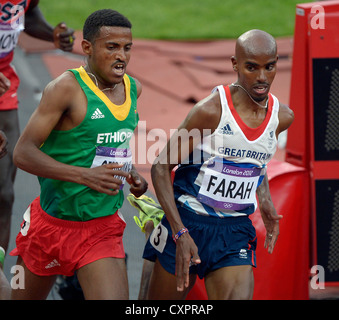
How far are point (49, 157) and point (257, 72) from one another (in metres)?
1.23

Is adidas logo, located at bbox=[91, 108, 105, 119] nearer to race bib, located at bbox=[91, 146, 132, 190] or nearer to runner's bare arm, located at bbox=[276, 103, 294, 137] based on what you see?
race bib, located at bbox=[91, 146, 132, 190]

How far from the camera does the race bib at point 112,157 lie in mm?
4145

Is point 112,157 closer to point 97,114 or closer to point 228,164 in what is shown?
point 97,114

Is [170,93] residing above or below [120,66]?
above

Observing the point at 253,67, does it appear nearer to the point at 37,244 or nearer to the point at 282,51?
the point at 37,244

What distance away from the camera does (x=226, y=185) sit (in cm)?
433

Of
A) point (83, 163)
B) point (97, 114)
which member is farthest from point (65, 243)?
point (97, 114)

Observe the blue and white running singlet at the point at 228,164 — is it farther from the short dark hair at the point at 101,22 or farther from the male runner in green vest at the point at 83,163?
the short dark hair at the point at 101,22

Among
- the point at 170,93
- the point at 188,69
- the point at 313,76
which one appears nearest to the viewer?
the point at 313,76

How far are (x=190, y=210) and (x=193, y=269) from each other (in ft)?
1.12

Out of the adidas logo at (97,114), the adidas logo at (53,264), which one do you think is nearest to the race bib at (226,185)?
the adidas logo at (97,114)

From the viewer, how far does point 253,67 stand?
424cm

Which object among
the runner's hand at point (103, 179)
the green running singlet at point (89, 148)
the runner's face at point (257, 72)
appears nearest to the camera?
the runner's hand at point (103, 179)
